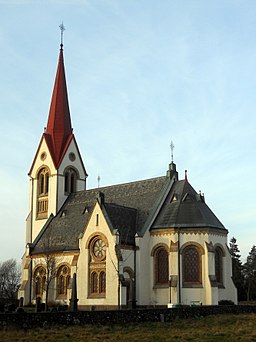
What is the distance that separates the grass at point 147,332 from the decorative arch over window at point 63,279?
972 inches

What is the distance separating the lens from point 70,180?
66.9 metres

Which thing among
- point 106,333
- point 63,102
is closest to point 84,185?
point 63,102

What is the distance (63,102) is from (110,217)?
23.3 m

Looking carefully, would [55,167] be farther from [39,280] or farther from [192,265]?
[192,265]

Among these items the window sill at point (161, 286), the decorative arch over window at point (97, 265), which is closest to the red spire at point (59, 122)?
the decorative arch over window at point (97, 265)

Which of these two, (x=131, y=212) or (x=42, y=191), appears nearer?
(x=131, y=212)

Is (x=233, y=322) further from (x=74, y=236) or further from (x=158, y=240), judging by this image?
(x=74, y=236)

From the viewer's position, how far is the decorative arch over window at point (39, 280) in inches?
2309

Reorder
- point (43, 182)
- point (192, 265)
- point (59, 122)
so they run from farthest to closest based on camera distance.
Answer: point (59, 122) → point (43, 182) → point (192, 265)

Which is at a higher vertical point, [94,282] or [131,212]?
[131,212]

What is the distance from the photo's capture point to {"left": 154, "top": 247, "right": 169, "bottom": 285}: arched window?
168 ft

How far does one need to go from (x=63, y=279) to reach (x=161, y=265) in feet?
39.1

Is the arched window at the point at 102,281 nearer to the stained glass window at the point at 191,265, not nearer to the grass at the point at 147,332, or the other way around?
the stained glass window at the point at 191,265

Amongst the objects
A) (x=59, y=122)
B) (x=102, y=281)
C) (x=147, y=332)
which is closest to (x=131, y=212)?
(x=102, y=281)
